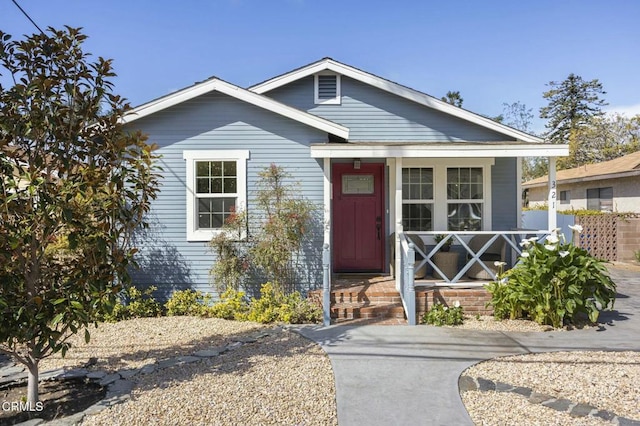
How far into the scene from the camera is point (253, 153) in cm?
774

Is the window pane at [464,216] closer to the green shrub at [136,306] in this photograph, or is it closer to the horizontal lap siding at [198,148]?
the horizontal lap siding at [198,148]

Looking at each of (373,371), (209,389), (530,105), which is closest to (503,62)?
(373,371)

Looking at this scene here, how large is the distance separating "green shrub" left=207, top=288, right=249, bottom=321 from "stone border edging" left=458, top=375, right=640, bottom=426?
380cm

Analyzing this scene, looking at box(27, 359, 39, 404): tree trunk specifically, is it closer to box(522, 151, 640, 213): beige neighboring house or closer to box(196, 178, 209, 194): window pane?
box(196, 178, 209, 194): window pane

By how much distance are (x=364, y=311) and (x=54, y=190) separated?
15.7 ft

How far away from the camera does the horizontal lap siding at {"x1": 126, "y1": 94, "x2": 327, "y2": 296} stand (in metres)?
7.73

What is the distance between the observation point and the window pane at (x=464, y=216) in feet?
29.3

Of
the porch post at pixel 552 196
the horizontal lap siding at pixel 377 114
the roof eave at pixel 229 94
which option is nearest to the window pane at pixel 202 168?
the roof eave at pixel 229 94

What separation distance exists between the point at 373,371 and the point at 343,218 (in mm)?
4681

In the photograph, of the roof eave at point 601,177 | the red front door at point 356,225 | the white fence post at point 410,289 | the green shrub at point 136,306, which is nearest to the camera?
the white fence post at point 410,289

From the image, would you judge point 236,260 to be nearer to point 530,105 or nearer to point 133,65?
point 133,65

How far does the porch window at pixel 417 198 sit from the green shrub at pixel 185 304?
4366 millimetres

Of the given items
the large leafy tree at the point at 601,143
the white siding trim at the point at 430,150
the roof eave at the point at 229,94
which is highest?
the large leafy tree at the point at 601,143

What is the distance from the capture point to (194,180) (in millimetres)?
7750
